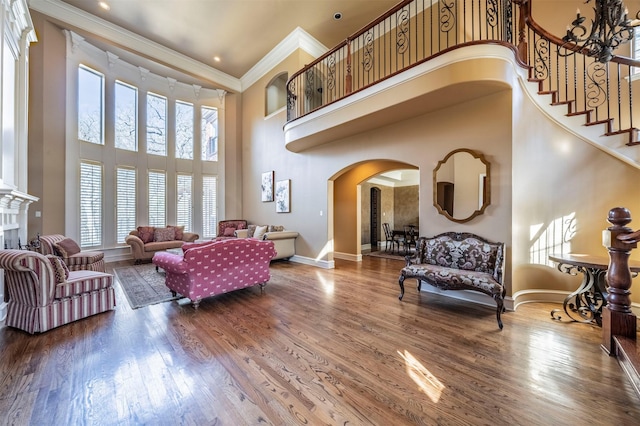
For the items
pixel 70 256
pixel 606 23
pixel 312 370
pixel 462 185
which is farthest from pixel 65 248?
pixel 606 23

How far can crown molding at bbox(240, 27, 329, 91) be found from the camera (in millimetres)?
6508

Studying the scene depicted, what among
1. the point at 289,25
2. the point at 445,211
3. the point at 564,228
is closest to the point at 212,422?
A: the point at 445,211

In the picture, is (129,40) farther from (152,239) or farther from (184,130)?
(152,239)

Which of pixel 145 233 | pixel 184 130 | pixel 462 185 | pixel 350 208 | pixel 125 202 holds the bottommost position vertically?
pixel 145 233

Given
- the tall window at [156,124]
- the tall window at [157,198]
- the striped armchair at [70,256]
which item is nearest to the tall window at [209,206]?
the tall window at [157,198]

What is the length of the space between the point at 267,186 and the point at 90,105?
471 cm

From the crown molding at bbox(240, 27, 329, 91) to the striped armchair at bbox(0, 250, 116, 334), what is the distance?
6586 millimetres

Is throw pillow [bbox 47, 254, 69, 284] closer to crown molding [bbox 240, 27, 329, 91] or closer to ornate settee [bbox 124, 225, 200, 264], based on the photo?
ornate settee [bbox 124, 225, 200, 264]

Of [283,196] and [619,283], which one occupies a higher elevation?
[283,196]

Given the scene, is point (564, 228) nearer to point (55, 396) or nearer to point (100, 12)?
point (55, 396)

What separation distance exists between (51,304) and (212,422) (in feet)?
8.26

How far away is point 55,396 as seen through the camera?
1765mm

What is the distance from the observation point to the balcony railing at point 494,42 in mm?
3625

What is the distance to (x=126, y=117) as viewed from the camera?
23.0 ft
